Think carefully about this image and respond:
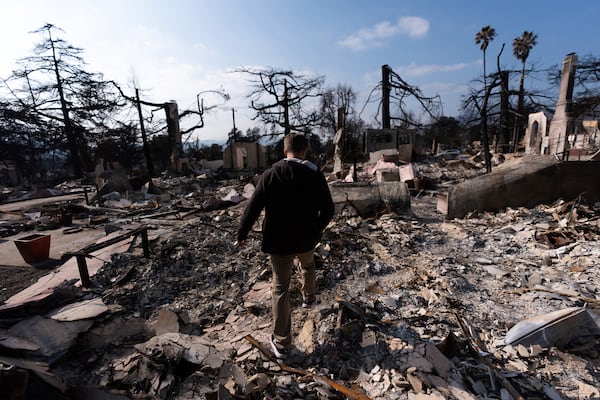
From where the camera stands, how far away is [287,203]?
2385mm

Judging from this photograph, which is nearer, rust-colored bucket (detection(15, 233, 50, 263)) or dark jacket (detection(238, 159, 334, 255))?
→ dark jacket (detection(238, 159, 334, 255))

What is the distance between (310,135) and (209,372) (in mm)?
21076

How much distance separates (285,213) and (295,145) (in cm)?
58

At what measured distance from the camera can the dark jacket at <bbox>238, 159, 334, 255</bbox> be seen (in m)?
2.37

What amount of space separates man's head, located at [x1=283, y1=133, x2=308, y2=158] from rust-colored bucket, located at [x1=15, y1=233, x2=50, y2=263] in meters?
5.60

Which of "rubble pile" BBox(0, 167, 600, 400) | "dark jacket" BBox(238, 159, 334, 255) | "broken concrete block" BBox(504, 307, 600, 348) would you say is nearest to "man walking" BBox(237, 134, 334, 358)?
"dark jacket" BBox(238, 159, 334, 255)

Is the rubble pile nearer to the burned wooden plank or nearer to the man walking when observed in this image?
the man walking

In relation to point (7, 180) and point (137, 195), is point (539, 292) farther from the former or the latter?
point (7, 180)

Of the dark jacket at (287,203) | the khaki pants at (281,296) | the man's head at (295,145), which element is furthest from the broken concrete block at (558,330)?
the man's head at (295,145)

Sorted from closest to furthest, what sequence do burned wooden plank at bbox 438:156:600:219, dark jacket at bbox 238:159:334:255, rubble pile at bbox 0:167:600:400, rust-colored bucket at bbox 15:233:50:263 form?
rubble pile at bbox 0:167:600:400
dark jacket at bbox 238:159:334:255
rust-colored bucket at bbox 15:233:50:263
burned wooden plank at bbox 438:156:600:219

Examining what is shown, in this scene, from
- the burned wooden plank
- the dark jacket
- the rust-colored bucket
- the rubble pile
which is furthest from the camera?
the burned wooden plank

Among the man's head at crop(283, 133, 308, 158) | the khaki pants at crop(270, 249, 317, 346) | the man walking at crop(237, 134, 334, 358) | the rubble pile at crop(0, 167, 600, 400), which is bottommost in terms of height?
the rubble pile at crop(0, 167, 600, 400)

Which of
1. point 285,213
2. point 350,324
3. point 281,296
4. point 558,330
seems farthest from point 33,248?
point 558,330

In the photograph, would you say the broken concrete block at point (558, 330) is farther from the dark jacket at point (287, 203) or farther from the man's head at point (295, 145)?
the man's head at point (295, 145)
